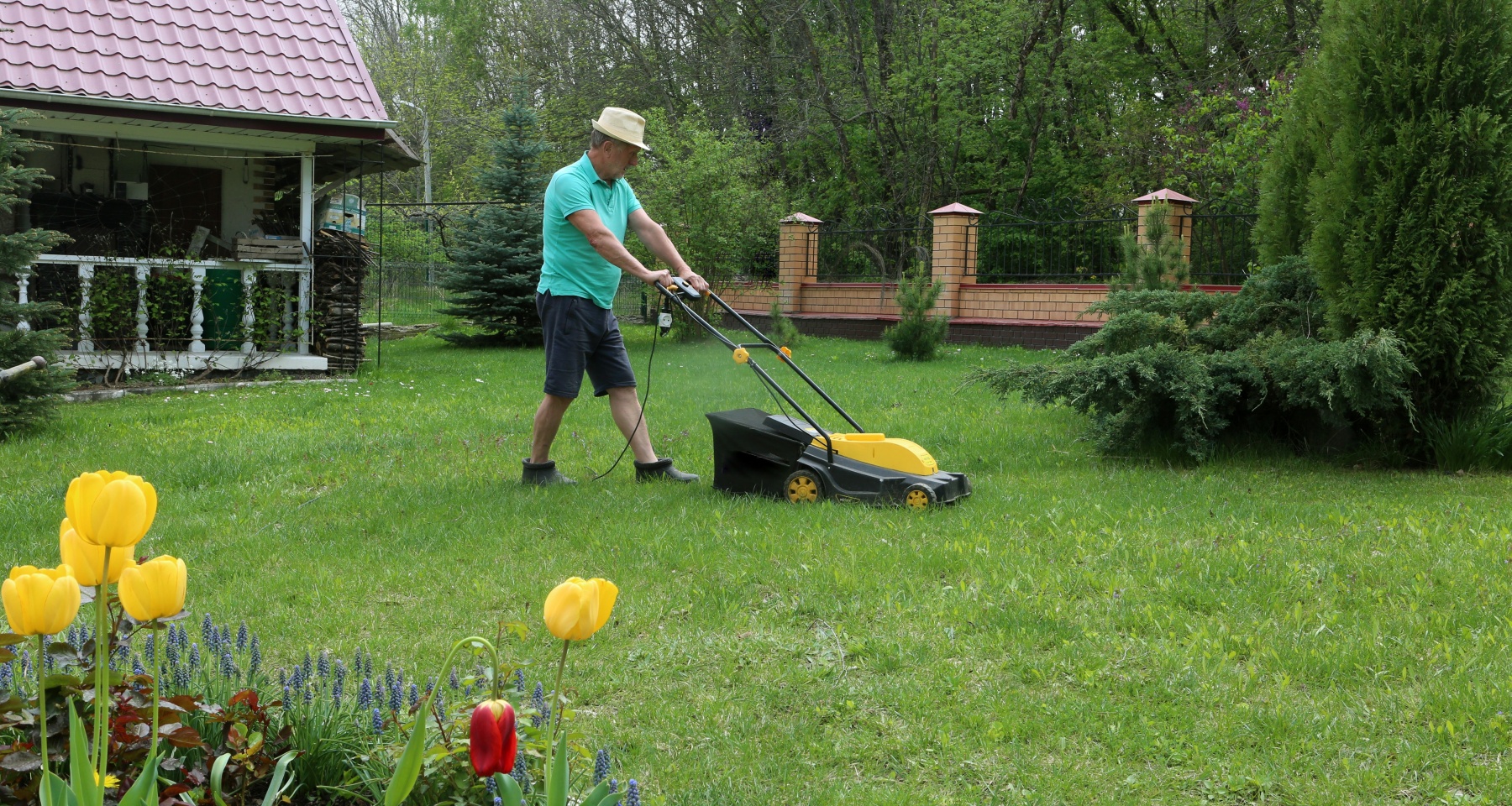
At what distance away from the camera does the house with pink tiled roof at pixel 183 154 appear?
36.4ft

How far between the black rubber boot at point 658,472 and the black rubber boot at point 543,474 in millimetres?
366

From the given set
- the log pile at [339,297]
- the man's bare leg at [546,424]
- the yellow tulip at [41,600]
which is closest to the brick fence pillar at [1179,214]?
the log pile at [339,297]

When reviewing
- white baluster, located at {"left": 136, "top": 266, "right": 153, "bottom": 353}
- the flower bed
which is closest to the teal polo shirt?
the flower bed

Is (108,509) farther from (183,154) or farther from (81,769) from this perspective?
(183,154)

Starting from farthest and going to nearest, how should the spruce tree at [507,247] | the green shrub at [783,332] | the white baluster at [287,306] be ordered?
the spruce tree at [507,247] → the green shrub at [783,332] → the white baluster at [287,306]

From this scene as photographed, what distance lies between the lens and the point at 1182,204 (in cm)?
1625

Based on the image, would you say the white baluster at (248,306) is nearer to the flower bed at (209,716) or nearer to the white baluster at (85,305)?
the white baluster at (85,305)

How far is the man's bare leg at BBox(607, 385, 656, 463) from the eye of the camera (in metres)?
6.24

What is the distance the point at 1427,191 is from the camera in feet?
20.1

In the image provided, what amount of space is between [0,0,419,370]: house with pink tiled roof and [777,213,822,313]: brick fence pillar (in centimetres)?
816

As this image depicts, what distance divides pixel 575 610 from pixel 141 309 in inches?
448

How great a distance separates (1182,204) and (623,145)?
40.6 feet

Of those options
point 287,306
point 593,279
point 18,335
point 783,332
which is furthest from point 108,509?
point 783,332

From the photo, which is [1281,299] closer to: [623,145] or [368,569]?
[623,145]
